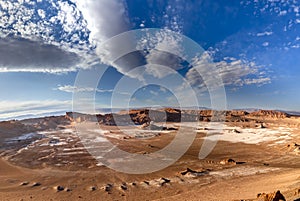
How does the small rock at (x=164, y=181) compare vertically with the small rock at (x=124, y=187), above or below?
above

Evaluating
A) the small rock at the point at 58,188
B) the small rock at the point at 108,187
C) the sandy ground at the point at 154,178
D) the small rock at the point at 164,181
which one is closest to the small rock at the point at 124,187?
the sandy ground at the point at 154,178

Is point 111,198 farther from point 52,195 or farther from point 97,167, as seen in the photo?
point 97,167

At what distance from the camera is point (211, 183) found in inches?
587

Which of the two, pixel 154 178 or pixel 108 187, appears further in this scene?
pixel 154 178

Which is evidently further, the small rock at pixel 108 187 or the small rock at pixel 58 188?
the small rock at pixel 58 188

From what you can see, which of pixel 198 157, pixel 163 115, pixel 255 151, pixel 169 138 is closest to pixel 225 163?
pixel 198 157

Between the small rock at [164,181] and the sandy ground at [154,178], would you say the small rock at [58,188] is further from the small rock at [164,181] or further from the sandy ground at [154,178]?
the small rock at [164,181]

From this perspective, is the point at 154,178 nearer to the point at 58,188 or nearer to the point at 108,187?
the point at 108,187

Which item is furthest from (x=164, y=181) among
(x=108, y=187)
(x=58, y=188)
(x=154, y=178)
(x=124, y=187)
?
(x=58, y=188)

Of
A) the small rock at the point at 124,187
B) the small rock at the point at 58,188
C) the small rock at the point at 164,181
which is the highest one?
the small rock at the point at 164,181

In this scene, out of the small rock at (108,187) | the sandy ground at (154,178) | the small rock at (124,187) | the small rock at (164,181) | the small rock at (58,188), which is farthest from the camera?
the small rock at (164,181)

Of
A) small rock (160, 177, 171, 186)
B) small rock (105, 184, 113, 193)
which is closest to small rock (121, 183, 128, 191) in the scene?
small rock (105, 184, 113, 193)

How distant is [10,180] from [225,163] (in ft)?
50.2

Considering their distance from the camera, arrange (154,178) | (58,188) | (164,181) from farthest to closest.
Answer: (154,178)
(164,181)
(58,188)
